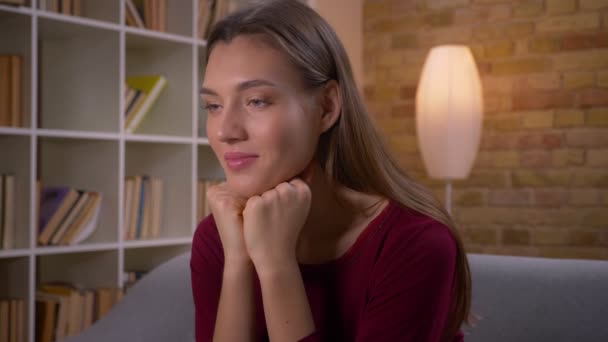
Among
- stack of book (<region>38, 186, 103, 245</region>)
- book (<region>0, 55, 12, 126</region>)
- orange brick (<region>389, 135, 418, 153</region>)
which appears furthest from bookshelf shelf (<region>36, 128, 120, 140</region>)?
orange brick (<region>389, 135, 418, 153</region>)

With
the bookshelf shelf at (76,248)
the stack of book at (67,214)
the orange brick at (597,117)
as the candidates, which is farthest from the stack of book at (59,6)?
the orange brick at (597,117)

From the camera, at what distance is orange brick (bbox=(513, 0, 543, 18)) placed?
12.5ft

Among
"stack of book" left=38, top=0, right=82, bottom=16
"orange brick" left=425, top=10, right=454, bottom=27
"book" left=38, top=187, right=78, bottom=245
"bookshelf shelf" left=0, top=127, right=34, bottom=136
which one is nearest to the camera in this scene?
"bookshelf shelf" left=0, top=127, right=34, bottom=136

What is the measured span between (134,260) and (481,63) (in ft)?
6.91

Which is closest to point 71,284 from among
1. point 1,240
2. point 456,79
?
point 1,240

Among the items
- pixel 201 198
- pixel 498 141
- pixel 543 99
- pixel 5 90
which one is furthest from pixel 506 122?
pixel 5 90

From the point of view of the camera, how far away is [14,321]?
2.63 metres

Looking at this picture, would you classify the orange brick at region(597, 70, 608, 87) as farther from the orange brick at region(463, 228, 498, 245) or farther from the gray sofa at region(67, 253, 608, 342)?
the gray sofa at region(67, 253, 608, 342)

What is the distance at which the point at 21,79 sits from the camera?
2645 mm

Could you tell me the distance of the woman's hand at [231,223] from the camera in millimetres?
1333

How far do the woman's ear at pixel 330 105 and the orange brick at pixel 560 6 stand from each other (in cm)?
281

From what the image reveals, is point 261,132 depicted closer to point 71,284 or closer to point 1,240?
point 1,240

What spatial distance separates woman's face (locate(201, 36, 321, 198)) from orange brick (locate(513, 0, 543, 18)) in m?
2.89

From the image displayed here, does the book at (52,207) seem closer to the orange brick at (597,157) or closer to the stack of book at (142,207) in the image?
the stack of book at (142,207)
